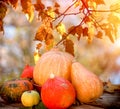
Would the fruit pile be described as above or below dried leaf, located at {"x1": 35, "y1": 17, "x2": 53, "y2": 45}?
below

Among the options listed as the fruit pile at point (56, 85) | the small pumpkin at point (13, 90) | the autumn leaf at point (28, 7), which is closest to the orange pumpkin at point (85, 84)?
the fruit pile at point (56, 85)

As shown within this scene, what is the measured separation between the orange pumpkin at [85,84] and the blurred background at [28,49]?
3.87 m

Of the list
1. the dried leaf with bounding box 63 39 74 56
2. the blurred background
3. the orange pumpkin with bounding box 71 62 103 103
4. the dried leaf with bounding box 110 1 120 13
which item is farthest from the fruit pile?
the blurred background

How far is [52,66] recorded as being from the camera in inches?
63.7

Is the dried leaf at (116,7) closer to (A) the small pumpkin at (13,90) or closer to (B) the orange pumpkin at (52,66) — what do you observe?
(B) the orange pumpkin at (52,66)

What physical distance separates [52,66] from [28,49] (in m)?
4.25

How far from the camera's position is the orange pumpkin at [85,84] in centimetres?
153

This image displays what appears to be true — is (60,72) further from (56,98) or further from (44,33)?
(44,33)

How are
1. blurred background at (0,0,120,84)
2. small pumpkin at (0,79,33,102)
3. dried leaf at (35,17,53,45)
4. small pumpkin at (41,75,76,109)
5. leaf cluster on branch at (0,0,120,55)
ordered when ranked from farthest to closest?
blurred background at (0,0,120,84) < dried leaf at (35,17,53,45) < leaf cluster on branch at (0,0,120,55) < small pumpkin at (0,79,33,102) < small pumpkin at (41,75,76,109)

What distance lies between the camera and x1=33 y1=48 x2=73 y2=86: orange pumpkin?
160cm

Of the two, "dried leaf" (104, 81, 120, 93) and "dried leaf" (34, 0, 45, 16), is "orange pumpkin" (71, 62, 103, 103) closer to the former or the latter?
"dried leaf" (104, 81, 120, 93)

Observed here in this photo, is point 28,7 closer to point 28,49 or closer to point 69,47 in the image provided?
point 69,47

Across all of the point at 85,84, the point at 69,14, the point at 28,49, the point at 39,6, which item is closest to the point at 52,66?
the point at 85,84

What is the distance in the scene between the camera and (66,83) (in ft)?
4.88
